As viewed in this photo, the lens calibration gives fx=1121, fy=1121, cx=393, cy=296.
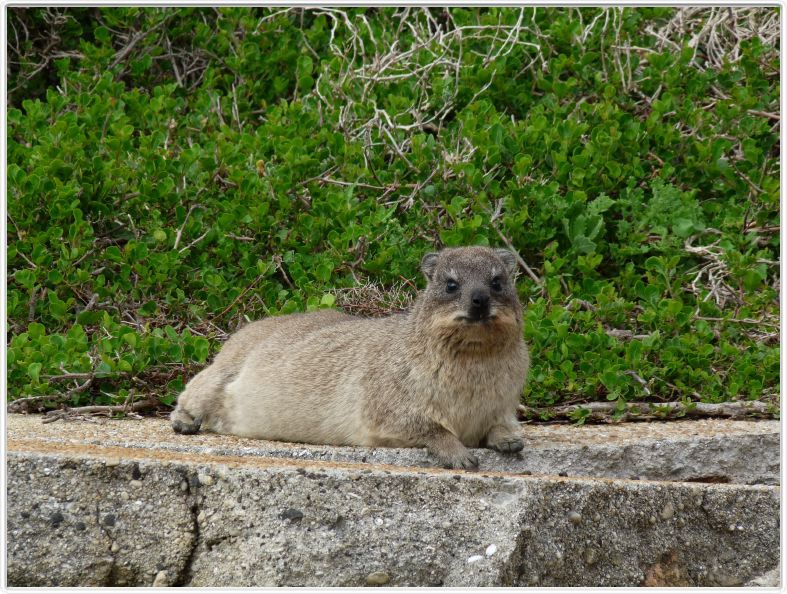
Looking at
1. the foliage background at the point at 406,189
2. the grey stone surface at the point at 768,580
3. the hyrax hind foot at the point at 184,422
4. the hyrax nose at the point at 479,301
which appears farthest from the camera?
the foliage background at the point at 406,189

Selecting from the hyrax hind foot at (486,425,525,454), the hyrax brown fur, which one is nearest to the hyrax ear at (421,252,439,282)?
the hyrax brown fur

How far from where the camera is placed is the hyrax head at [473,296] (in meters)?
5.50

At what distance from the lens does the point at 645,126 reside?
337 inches

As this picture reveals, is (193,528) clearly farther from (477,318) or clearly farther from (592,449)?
(592,449)

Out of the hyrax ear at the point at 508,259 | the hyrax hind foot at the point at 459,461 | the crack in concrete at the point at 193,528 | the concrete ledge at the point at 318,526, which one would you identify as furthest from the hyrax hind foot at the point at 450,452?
the crack in concrete at the point at 193,528

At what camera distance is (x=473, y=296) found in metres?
5.48

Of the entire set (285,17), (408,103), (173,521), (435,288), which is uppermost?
(285,17)

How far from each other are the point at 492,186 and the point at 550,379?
1916 millimetres

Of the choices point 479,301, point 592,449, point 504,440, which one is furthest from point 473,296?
point 592,449

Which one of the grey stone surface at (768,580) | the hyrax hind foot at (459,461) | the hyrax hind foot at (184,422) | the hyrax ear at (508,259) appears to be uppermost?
the hyrax ear at (508,259)

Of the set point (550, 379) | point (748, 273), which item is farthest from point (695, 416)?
point (748, 273)

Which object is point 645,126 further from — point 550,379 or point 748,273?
point 550,379

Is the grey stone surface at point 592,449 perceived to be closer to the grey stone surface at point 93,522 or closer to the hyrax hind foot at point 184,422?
the hyrax hind foot at point 184,422

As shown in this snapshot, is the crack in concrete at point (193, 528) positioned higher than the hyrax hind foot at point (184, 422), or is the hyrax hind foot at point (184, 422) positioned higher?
the crack in concrete at point (193, 528)
